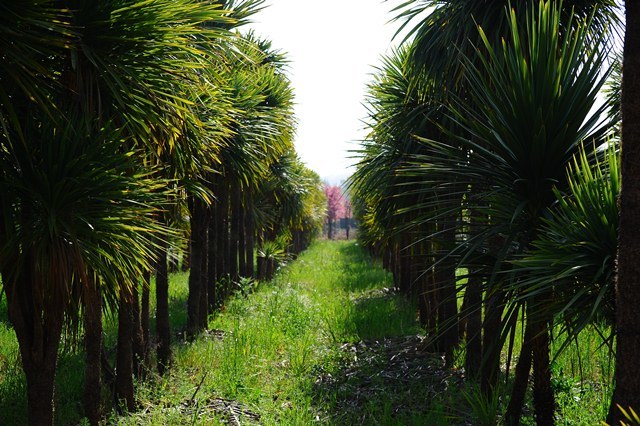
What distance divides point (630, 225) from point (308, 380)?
21.1ft

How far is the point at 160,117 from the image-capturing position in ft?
19.2

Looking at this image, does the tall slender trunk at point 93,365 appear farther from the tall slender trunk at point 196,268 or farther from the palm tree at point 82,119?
the tall slender trunk at point 196,268

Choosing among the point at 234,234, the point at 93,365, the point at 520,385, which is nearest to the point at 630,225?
the point at 520,385

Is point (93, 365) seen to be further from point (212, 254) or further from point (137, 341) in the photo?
point (212, 254)

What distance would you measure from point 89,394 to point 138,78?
347 centimetres

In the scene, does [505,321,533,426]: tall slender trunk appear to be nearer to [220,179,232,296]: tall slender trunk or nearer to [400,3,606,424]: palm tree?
[400,3,606,424]: palm tree

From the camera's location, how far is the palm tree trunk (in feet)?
10.6

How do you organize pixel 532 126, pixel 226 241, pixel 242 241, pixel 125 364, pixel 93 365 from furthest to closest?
pixel 242 241
pixel 226 241
pixel 125 364
pixel 93 365
pixel 532 126

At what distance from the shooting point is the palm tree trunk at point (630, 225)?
322 centimetres

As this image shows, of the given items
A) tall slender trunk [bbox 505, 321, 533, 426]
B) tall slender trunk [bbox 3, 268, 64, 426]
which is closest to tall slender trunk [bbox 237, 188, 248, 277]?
tall slender trunk [bbox 3, 268, 64, 426]

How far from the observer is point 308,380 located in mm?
8930

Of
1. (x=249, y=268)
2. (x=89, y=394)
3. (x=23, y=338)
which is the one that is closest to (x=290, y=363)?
(x=89, y=394)

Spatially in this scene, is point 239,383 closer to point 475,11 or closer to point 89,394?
point 89,394

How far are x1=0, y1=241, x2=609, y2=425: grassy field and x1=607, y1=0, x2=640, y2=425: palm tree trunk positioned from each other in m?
1.31
